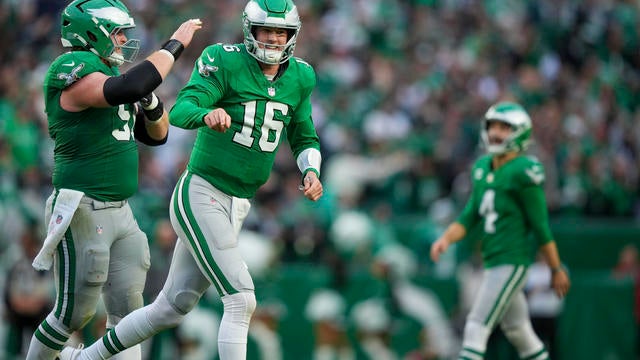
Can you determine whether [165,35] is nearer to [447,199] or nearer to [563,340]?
[447,199]

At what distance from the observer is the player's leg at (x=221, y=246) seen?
7.12m

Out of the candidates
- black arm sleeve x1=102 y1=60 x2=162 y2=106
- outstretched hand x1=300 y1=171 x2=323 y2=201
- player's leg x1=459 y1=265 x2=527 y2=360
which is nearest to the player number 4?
player's leg x1=459 y1=265 x2=527 y2=360

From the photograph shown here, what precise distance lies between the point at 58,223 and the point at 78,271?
32 cm

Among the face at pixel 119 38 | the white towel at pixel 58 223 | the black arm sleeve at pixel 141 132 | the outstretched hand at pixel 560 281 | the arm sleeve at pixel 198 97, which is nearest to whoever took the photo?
the arm sleeve at pixel 198 97

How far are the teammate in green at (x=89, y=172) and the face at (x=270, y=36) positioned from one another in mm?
443

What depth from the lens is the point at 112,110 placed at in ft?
24.2

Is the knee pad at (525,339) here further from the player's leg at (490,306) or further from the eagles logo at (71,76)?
the eagles logo at (71,76)

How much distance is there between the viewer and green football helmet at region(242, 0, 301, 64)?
7.34 metres

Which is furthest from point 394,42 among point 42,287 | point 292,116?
point 292,116

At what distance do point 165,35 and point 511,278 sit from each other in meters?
9.44

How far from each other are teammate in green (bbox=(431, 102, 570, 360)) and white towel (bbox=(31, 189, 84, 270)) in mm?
3369

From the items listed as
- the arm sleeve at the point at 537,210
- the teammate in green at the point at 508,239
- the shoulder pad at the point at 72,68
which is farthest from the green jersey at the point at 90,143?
the arm sleeve at the point at 537,210

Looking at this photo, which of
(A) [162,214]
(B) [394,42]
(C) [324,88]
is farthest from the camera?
(B) [394,42]

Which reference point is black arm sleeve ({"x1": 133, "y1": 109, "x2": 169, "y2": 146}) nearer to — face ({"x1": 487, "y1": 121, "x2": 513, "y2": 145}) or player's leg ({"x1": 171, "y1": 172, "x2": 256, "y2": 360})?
player's leg ({"x1": 171, "y1": 172, "x2": 256, "y2": 360})
